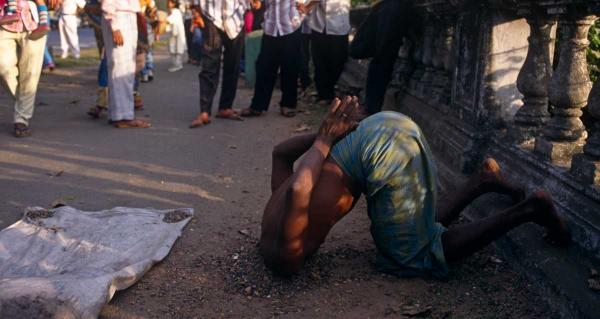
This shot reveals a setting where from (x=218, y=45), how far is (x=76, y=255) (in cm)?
428

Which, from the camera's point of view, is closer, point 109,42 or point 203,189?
point 203,189

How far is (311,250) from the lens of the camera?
11.4 feet

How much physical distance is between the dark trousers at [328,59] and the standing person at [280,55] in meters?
0.58

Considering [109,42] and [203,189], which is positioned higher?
[109,42]

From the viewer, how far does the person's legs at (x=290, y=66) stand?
8.23 metres

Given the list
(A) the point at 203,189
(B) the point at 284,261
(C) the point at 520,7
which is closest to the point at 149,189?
(A) the point at 203,189

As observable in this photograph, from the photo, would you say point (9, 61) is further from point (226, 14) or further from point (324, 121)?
point (324, 121)

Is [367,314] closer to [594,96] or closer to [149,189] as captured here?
[594,96]

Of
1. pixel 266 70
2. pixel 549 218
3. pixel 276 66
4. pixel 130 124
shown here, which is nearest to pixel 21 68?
pixel 130 124

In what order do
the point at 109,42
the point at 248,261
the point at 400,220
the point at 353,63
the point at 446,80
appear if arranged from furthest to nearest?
the point at 353,63 → the point at 109,42 → the point at 446,80 → the point at 248,261 → the point at 400,220

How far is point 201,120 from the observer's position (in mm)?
7773

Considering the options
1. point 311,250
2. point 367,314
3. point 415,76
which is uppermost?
point 415,76

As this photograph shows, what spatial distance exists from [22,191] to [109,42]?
8.91 feet

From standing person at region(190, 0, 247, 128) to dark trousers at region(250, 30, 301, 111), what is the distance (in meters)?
0.43
